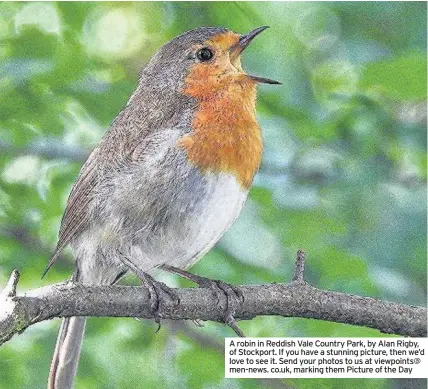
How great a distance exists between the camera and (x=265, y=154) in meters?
2.40

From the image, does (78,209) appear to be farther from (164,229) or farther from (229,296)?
(229,296)

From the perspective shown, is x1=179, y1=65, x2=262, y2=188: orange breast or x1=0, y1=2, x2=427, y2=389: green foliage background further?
x1=0, y1=2, x2=427, y2=389: green foliage background

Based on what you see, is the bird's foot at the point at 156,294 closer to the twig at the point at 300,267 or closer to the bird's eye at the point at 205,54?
the twig at the point at 300,267

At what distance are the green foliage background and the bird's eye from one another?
22 centimetres

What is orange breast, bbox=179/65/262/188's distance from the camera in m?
1.99

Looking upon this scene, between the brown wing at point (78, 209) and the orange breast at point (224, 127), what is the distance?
28 centimetres

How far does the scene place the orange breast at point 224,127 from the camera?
199 centimetres

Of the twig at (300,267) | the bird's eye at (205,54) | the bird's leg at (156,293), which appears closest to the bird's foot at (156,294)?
the bird's leg at (156,293)

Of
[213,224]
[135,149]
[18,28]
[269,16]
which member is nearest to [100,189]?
[135,149]

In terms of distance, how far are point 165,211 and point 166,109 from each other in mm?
264

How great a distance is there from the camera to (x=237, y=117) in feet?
6.79
